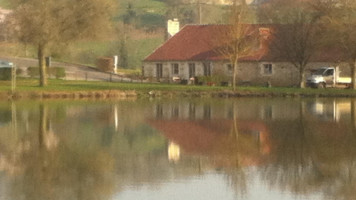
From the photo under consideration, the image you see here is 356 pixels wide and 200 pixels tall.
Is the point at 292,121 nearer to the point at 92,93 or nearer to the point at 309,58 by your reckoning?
the point at 92,93

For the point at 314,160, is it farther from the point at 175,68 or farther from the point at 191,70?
the point at 175,68

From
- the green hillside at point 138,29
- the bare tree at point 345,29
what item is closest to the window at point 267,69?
the bare tree at point 345,29

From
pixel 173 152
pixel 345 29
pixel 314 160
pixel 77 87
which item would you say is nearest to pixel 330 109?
pixel 345 29

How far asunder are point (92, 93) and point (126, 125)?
19524 millimetres

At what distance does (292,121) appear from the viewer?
35094 mm

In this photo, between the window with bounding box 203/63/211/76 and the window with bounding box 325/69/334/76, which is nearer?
the window with bounding box 325/69/334/76

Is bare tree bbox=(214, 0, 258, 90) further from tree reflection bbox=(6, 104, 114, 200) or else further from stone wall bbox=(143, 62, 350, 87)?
tree reflection bbox=(6, 104, 114, 200)

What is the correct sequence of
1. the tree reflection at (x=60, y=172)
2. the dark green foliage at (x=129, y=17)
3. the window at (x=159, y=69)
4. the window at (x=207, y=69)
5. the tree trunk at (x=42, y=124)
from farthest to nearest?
the dark green foliage at (x=129, y=17), the window at (x=159, y=69), the window at (x=207, y=69), the tree trunk at (x=42, y=124), the tree reflection at (x=60, y=172)

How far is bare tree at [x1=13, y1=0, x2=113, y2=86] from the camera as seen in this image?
52.3 m

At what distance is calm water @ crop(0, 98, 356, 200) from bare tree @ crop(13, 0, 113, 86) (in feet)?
38.0

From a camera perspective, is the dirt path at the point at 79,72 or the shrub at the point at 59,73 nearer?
the shrub at the point at 59,73

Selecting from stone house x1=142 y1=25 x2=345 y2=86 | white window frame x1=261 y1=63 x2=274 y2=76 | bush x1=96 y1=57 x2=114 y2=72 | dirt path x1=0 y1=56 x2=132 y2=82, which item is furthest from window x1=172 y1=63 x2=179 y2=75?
bush x1=96 y1=57 x2=114 y2=72

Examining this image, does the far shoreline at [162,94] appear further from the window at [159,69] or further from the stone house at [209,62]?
the window at [159,69]

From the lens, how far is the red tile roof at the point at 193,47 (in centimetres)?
6538
